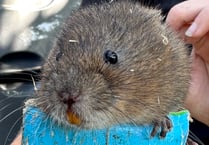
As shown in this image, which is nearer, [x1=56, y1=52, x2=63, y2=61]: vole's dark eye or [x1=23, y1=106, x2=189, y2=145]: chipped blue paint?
[x1=23, y1=106, x2=189, y2=145]: chipped blue paint

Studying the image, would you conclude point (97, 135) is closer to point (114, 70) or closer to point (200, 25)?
point (114, 70)

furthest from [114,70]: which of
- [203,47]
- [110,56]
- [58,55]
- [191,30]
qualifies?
Answer: [203,47]

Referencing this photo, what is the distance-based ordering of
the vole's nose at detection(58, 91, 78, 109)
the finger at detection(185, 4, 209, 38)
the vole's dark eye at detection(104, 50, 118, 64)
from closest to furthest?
the vole's nose at detection(58, 91, 78, 109) → the vole's dark eye at detection(104, 50, 118, 64) → the finger at detection(185, 4, 209, 38)

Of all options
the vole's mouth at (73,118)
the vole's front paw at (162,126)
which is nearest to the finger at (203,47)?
the vole's front paw at (162,126)

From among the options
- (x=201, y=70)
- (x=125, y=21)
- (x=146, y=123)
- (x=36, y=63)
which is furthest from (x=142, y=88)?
(x=36, y=63)

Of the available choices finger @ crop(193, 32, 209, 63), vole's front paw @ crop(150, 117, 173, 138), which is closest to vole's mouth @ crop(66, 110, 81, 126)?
vole's front paw @ crop(150, 117, 173, 138)

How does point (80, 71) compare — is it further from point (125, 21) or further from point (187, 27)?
point (187, 27)

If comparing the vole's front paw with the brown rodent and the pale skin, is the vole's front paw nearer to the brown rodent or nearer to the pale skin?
the brown rodent
